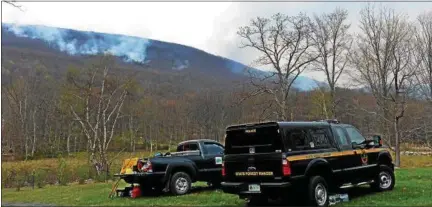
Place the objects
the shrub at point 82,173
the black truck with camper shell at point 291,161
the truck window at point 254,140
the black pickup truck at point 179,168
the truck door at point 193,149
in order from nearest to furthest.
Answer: the black truck with camper shell at point 291,161, the truck window at point 254,140, the black pickup truck at point 179,168, the truck door at point 193,149, the shrub at point 82,173

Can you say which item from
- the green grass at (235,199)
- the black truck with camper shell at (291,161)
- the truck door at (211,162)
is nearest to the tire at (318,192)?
the black truck with camper shell at (291,161)

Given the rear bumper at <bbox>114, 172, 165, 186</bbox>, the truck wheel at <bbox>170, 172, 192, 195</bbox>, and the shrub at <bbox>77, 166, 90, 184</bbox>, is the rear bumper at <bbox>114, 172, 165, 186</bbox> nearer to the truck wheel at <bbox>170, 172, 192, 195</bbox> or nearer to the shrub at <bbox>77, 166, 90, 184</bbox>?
the truck wheel at <bbox>170, 172, 192, 195</bbox>

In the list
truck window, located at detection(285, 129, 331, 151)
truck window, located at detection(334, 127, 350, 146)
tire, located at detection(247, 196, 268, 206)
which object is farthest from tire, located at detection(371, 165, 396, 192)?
tire, located at detection(247, 196, 268, 206)

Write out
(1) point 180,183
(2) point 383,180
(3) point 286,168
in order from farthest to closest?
(1) point 180,183, (2) point 383,180, (3) point 286,168

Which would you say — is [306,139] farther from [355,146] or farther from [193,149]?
[193,149]

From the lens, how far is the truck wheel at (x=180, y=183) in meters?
15.0

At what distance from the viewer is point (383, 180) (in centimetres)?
1408

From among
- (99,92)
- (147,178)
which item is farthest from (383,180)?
(99,92)

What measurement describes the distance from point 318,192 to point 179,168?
209 inches

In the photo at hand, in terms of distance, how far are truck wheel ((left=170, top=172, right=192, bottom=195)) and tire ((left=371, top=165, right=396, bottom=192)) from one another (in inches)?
216

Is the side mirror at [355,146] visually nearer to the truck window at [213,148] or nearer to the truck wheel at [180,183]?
the truck window at [213,148]

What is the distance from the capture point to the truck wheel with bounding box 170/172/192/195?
1505 centimetres

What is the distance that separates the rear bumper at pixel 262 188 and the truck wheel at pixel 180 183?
3445 mm

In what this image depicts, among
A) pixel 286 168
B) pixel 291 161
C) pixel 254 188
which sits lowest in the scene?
pixel 254 188
